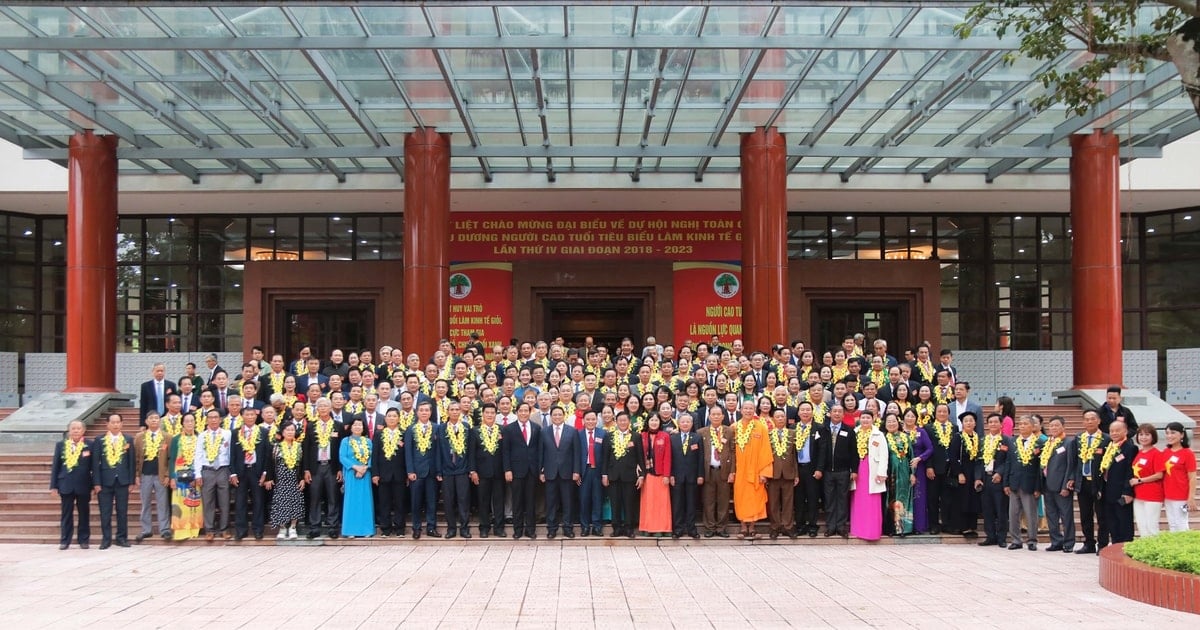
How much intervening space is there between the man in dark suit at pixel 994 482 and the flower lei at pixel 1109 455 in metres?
1.09

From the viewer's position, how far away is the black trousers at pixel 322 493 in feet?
39.2

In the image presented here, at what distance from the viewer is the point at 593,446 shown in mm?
12156

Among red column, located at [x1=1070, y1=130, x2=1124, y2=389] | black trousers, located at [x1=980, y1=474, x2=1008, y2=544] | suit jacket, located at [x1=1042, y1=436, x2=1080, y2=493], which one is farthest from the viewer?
red column, located at [x1=1070, y1=130, x2=1124, y2=389]

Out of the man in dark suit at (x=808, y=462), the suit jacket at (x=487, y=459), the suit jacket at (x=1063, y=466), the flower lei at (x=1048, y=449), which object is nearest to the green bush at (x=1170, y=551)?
the suit jacket at (x=1063, y=466)

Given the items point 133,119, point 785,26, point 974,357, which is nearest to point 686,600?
point 785,26

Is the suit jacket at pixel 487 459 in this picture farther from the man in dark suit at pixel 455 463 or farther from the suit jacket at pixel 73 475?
the suit jacket at pixel 73 475

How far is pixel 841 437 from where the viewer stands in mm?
12094

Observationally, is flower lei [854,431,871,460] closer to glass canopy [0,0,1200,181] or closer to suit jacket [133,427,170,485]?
glass canopy [0,0,1200,181]

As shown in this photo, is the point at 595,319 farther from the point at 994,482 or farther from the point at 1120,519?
the point at 1120,519

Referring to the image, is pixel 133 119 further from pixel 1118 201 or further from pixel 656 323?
pixel 1118 201

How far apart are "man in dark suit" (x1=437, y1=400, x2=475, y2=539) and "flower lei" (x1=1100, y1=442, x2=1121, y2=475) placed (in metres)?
7.00

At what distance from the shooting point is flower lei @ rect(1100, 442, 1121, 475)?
34.6 feet

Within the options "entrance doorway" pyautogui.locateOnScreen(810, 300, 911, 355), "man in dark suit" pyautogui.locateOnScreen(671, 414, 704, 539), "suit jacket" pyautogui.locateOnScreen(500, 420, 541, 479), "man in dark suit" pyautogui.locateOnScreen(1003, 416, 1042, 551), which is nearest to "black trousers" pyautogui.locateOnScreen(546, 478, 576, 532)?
"suit jacket" pyautogui.locateOnScreen(500, 420, 541, 479)

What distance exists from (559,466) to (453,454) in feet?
4.15
